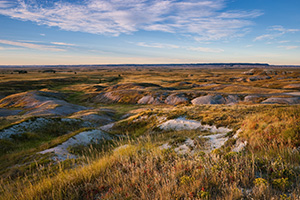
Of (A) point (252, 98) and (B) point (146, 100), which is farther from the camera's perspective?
(B) point (146, 100)

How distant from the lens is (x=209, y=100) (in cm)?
5556

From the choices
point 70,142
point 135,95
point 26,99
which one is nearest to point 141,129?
point 70,142

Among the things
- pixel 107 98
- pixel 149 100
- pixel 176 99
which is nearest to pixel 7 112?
pixel 107 98

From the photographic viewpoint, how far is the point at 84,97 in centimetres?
7400

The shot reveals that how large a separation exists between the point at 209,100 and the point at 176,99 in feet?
37.3

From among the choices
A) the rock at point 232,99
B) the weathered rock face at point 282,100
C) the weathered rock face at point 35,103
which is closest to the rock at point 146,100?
the weathered rock face at point 35,103

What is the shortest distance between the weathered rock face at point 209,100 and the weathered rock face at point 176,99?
136 inches

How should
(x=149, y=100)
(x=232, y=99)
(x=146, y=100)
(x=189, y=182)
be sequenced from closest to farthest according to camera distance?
(x=189, y=182)
(x=232, y=99)
(x=149, y=100)
(x=146, y=100)

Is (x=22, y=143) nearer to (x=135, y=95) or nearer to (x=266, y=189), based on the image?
(x=266, y=189)

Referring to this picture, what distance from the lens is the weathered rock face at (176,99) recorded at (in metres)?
59.9

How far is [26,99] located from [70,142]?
2158 inches

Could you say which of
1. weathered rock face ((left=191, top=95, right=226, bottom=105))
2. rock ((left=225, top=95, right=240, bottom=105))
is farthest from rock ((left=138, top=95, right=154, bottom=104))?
rock ((left=225, top=95, right=240, bottom=105))

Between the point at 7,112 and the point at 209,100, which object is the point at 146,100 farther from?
the point at 7,112

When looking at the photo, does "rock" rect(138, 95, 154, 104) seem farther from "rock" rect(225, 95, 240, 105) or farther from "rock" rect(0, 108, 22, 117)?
"rock" rect(0, 108, 22, 117)
